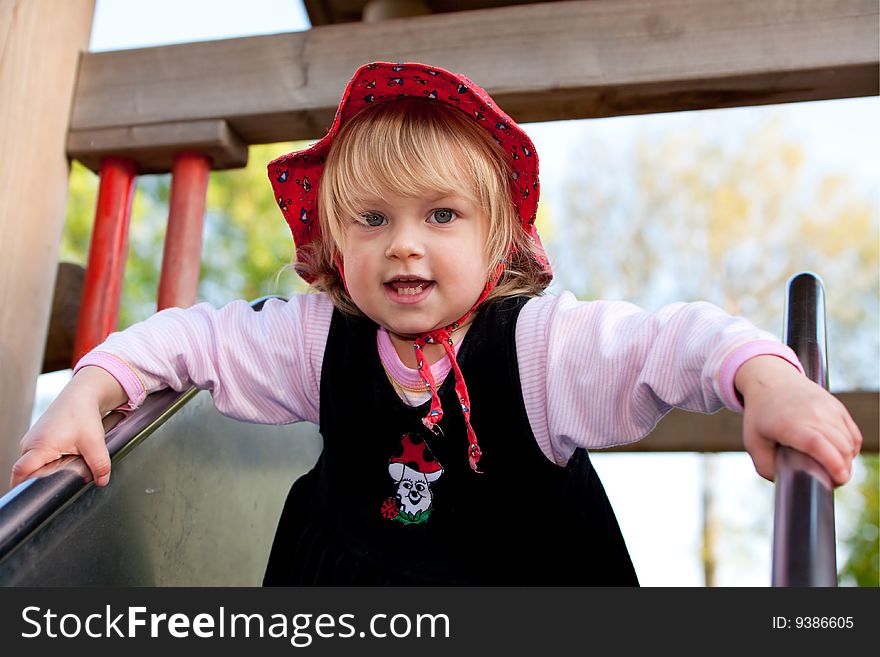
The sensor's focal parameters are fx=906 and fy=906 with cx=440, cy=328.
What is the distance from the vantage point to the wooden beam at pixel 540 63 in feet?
6.27

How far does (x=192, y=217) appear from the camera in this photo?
7.45 feet

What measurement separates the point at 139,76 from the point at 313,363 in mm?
1041

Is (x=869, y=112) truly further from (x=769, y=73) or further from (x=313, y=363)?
(x=313, y=363)

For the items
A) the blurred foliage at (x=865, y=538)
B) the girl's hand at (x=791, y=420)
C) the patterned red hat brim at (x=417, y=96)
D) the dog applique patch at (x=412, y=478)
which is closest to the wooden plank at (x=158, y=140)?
the patterned red hat brim at (x=417, y=96)

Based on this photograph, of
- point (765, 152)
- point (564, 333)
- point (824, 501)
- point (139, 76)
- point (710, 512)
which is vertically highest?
point (765, 152)

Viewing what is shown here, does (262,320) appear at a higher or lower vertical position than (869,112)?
lower

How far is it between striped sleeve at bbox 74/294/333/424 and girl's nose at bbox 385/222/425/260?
0.31 metres

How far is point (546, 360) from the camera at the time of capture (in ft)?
4.90

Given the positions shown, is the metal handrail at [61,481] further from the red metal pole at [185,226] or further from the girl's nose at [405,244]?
the red metal pole at [185,226]

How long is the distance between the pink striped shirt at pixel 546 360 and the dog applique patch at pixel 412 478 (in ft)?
0.37

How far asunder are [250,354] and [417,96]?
563 mm

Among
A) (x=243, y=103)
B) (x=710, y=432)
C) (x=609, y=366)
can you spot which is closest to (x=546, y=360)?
(x=609, y=366)

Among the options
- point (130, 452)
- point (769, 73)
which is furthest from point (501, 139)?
point (130, 452)

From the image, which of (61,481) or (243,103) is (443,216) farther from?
(243,103)
